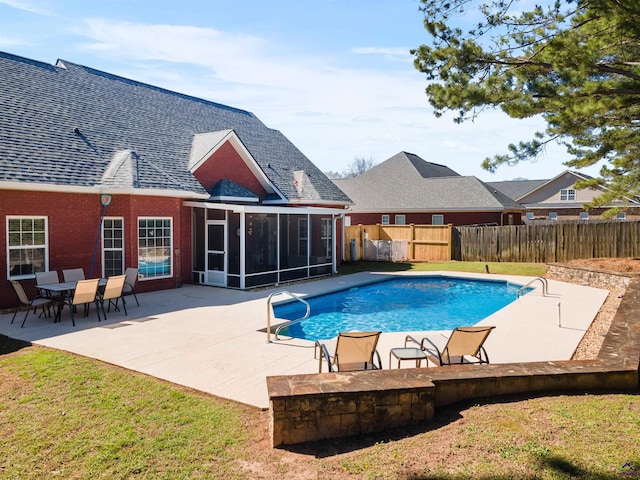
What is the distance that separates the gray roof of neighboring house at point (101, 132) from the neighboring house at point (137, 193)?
0.05 metres

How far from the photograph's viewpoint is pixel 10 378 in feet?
22.9

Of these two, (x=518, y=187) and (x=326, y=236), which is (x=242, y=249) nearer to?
(x=326, y=236)

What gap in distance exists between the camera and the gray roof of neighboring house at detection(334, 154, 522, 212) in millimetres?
31875

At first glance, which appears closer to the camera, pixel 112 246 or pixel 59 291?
pixel 59 291

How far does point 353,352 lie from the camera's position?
711cm

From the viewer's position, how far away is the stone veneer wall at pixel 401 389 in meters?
4.99

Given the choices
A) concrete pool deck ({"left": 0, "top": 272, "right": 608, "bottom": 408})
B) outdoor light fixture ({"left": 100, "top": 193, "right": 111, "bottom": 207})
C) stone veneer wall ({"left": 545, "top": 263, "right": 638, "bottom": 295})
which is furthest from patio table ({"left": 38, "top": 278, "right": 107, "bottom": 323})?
stone veneer wall ({"left": 545, "top": 263, "right": 638, "bottom": 295})

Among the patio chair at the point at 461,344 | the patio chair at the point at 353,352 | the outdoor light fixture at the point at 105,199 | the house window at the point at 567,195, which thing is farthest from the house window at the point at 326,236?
the house window at the point at 567,195

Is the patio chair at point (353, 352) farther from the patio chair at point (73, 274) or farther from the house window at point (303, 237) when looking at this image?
the house window at point (303, 237)

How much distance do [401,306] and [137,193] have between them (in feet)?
30.5

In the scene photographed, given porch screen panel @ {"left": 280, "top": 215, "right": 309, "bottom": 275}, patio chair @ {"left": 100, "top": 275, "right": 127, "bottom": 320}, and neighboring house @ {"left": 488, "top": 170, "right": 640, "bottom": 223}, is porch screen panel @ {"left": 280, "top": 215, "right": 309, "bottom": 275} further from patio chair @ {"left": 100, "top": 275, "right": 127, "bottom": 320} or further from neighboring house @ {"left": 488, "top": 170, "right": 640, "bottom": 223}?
neighboring house @ {"left": 488, "top": 170, "right": 640, "bottom": 223}

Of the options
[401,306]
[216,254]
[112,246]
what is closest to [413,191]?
[401,306]

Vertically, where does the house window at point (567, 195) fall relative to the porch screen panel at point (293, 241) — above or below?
above

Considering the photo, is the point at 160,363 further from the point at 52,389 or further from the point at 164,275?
the point at 164,275
